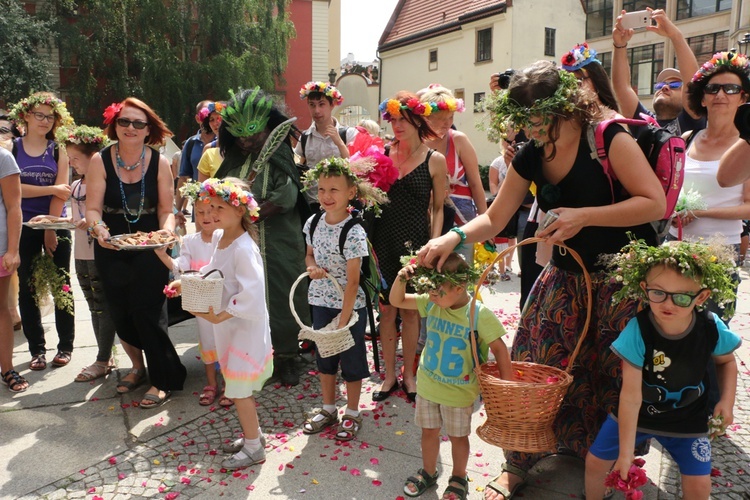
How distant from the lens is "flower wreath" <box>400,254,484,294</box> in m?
2.85

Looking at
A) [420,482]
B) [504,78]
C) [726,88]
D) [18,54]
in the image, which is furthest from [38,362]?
[18,54]

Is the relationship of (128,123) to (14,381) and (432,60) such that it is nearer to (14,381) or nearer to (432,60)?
(14,381)

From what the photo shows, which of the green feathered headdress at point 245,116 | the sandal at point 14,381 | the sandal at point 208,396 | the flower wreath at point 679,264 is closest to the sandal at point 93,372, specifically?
the sandal at point 14,381

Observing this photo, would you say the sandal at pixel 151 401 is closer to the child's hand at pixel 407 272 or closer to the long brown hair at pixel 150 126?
the long brown hair at pixel 150 126

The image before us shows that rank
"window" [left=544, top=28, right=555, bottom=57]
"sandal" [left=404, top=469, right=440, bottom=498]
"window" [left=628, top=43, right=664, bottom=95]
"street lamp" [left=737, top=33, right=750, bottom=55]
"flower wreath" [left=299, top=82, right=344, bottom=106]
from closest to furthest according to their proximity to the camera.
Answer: "sandal" [left=404, top=469, right=440, bottom=498]
"flower wreath" [left=299, top=82, right=344, bottom=106]
"street lamp" [left=737, top=33, right=750, bottom=55]
"window" [left=544, top=28, right=555, bottom=57]
"window" [left=628, top=43, right=664, bottom=95]

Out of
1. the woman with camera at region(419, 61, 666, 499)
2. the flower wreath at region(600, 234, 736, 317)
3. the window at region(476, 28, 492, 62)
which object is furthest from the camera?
the window at region(476, 28, 492, 62)

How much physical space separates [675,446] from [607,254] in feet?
2.96

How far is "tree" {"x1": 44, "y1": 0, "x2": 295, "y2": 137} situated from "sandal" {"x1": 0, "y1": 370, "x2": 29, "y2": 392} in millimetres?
22590

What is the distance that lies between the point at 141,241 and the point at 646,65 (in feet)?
100

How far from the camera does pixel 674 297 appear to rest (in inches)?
99.1

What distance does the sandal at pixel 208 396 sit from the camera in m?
4.35

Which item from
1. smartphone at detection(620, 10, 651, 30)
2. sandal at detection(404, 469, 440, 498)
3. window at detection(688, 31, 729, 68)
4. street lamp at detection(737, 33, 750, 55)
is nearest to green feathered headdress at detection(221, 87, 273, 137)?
smartphone at detection(620, 10, 651, 30)

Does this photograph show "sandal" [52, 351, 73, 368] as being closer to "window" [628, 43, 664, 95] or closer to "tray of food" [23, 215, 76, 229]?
"tray of food" [23, 215, 76, 229]

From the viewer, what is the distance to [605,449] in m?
2.78
